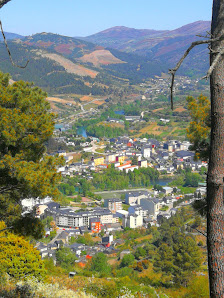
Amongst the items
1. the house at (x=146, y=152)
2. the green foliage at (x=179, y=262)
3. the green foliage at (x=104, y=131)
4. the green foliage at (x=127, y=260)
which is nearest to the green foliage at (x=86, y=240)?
the green foliage at (x=127, y=260)

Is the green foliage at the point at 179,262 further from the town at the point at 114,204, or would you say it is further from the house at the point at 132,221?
the house at the point at 132,221

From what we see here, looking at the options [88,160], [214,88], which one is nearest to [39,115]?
[214,88]

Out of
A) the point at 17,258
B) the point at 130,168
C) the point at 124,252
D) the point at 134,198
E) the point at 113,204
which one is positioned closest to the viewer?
the point at 17,258

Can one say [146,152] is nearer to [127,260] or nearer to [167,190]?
[167,190]

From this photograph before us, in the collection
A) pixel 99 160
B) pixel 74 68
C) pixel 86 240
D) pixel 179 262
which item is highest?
pixel 74 68

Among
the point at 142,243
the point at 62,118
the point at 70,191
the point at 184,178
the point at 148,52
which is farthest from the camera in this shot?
the point at 148,52

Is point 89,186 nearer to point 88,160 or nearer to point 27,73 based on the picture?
point 88,160

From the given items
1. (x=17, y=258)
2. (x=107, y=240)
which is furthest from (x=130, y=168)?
(x=17, y=258)

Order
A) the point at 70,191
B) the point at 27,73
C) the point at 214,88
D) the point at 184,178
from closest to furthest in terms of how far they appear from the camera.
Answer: the point at 214,88 → the point at 70,191 → the point at 184,178 → the point at 27,73
